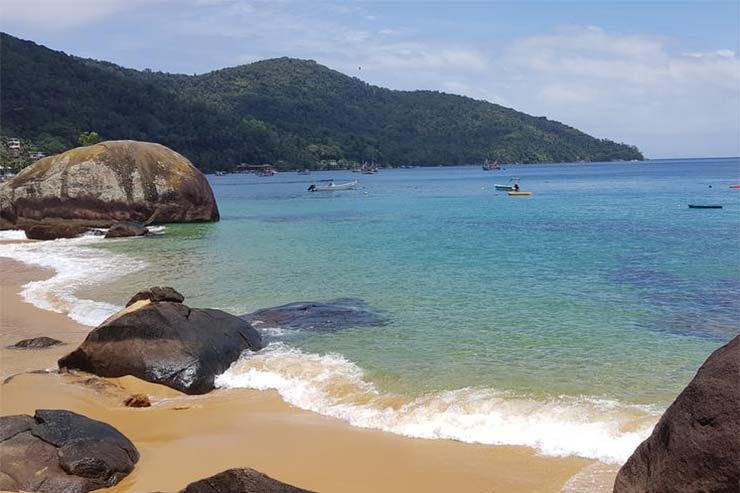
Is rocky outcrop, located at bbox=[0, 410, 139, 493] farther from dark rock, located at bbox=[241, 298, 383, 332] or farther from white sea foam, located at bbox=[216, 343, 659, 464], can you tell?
dark rock, located at bbox=[241, 298, 383, 332]

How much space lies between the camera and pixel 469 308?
14.0 meters

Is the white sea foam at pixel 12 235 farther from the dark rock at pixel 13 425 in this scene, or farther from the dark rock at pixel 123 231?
the dark rock at pixel 13 425

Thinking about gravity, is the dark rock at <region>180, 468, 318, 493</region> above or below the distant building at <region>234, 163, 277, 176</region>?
below

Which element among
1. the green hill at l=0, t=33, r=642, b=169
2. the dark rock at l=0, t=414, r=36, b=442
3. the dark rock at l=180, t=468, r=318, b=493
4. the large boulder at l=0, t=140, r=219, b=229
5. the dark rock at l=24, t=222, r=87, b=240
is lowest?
the dark rock at l=24, t=222, r=87, b=240

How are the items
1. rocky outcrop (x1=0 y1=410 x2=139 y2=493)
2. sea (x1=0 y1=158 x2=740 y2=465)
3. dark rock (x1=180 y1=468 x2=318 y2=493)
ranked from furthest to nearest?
sea (x1=0 y1=158 x2=740 y2=465) < rocky outcrop (x1=0 y1=410 x2=139 y2=493) < dark rock (x1=180 y1=468 x2=318 y2=493)

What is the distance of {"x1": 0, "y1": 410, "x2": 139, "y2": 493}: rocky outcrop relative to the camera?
601 cm

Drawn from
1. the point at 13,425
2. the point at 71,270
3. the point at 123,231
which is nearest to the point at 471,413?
the point at 13,425

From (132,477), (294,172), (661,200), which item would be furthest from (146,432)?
(294,172)

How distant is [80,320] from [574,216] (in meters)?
30.4

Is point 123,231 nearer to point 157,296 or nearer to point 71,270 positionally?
point 71,270

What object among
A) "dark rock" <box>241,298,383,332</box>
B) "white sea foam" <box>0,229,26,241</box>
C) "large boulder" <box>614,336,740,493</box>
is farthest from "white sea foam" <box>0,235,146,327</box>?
"large boulder" <box>614,336,740,493</box>

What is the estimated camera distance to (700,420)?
495 centimetres

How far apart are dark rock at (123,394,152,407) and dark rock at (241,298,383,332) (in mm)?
4190

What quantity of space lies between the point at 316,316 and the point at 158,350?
417cm
